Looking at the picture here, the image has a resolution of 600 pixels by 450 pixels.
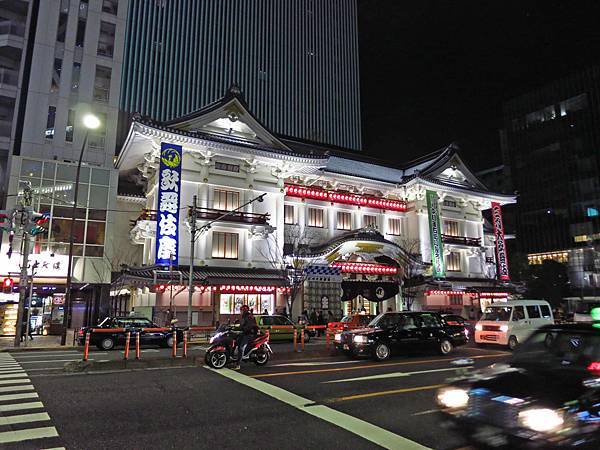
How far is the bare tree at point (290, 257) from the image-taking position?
2855cm

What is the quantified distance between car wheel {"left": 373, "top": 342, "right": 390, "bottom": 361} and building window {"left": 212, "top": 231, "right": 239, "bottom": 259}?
1669 cm

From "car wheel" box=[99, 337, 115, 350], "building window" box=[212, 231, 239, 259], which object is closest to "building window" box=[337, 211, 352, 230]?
"building window" box=[212, 231, 239, 259]

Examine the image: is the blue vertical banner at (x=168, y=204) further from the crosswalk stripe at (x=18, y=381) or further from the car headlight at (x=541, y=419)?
the car headlight at (x=541, y=419)

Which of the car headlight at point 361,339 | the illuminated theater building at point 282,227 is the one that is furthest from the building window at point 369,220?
the car headlight at point 361,339

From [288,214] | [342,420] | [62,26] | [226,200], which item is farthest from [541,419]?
[62,26]

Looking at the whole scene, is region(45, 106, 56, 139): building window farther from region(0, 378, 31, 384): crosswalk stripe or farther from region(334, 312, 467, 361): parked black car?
region(334, 312, 467, 361): parked black car

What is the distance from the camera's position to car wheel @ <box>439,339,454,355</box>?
51.6 feet

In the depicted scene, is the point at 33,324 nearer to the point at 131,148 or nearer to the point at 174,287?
the point at 174,287

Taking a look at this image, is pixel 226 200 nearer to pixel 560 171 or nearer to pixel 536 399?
pixel 536 399

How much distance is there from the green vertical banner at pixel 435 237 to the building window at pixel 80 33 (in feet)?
108

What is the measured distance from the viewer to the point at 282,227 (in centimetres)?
3152

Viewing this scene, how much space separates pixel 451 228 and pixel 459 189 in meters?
4.06

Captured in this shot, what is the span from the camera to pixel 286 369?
41.1 feet

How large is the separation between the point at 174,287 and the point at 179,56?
218 ft
